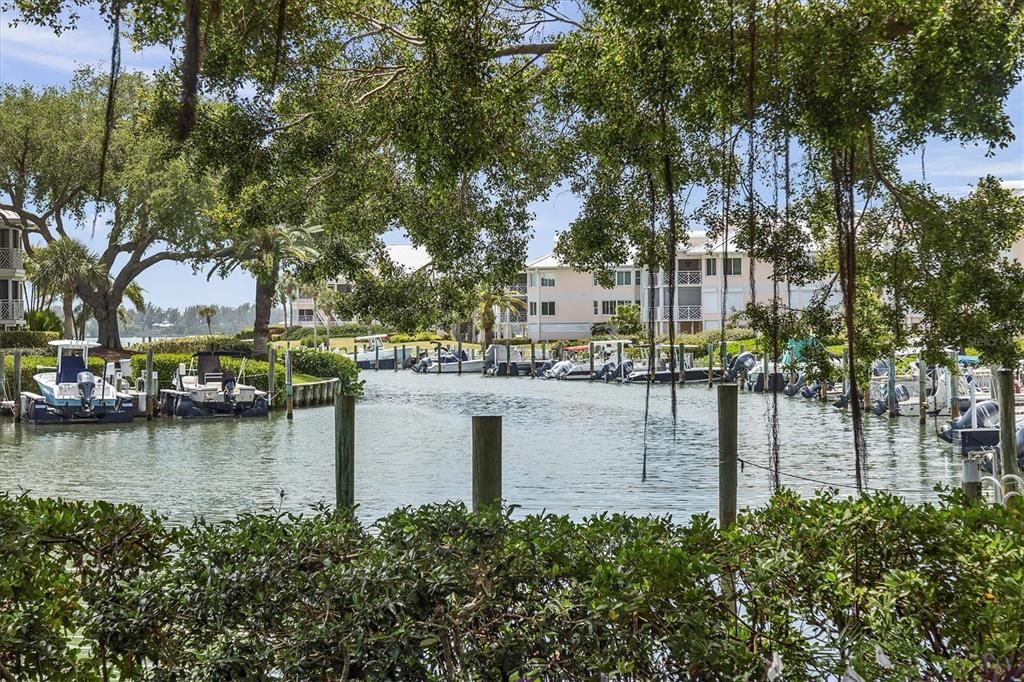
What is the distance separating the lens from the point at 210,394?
3841cm

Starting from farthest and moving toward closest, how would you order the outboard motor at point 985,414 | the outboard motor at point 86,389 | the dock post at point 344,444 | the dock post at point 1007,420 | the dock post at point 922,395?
1. the outboard motor at point 86,389
2. the dock post at point 922,395
3. the outboard motor at point 985,414
4. the dock post at point 1007,420
5. the dock post at point 344,444

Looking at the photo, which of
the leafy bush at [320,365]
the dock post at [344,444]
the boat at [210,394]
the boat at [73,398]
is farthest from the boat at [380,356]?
the dock post at [344,444]

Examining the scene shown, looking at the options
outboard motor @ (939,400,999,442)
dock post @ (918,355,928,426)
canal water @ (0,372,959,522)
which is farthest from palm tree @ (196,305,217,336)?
outboard motor @ (939,400,999,442)

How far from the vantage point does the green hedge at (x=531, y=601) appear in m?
3.54

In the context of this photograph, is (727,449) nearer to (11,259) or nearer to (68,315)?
(68,315)

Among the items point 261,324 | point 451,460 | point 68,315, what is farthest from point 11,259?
point 451,460

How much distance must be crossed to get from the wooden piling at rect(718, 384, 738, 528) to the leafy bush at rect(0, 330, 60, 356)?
44.9 metres

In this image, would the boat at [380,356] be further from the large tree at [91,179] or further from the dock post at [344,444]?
the dock post at [344,444]

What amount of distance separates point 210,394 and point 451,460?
47.9 feet

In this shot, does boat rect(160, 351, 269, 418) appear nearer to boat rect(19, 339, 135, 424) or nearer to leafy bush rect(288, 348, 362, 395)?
boat rect(19, 339, 135, 424)

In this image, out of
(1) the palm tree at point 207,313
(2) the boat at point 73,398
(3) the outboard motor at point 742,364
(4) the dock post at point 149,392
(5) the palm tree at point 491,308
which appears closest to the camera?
(2) the boat at point 73,398

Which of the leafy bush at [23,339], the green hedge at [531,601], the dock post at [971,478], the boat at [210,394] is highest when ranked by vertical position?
the leafy bush at [23,339]

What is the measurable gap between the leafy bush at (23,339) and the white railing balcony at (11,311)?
4.31 meters

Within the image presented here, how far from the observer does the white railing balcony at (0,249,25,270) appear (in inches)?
2141
